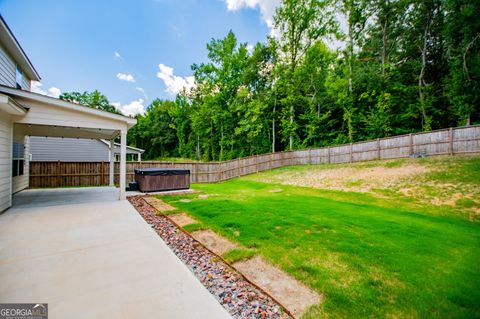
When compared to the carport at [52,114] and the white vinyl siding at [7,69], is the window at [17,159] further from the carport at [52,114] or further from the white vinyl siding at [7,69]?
the white vinyl siding at [7,69]

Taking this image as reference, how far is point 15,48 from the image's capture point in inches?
279

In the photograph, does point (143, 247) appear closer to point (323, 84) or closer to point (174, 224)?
point (174, 224)

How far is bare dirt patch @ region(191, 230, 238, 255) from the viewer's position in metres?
3.45

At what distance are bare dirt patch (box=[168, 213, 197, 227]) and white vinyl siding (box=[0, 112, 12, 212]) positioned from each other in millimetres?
4620

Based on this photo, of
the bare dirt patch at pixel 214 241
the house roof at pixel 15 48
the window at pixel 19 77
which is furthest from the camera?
the window at pixel 19 77

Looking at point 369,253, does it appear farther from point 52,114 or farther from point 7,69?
point 7,69

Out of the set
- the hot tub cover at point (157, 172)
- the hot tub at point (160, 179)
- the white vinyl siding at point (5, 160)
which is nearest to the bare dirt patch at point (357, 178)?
the hot tub at point (160, 179)

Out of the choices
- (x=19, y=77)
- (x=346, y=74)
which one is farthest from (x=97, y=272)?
(x=346, y=74)

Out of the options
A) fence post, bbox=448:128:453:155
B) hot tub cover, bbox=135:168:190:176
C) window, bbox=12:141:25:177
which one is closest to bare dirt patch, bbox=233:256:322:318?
hot tub cover, bbox=135:168:190:176

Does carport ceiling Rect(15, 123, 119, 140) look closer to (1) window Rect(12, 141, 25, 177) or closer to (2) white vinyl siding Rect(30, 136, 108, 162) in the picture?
A: (1) window Rect(12, 141, 25, 177)

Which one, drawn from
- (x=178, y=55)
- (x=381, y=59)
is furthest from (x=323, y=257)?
(x=178, y=55)

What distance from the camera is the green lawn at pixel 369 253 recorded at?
207 cm

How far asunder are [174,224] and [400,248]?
15.0 feet

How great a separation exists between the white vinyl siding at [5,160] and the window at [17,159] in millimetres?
3080
